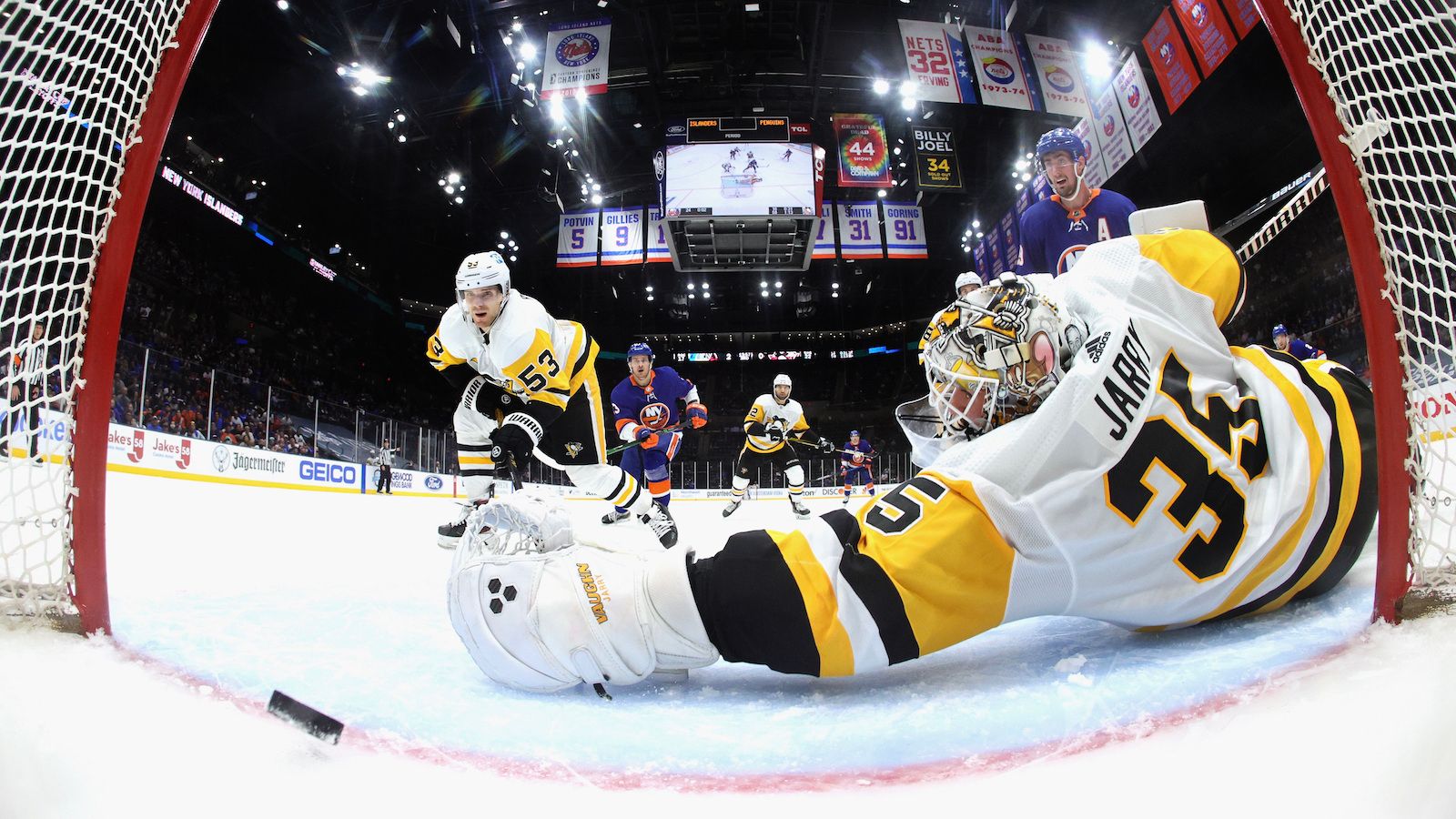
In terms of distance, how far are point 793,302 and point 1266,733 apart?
2319cm

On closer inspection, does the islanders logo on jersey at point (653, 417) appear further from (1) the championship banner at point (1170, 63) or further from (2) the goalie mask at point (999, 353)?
(1) the championship banner at point (1170, 63)

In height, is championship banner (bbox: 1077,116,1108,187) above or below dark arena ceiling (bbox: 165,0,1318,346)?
below

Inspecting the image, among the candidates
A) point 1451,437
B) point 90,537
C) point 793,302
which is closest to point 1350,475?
point 1451,437

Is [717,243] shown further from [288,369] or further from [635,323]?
[635,323]

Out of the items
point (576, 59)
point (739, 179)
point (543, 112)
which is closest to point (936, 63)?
point (739, 179)

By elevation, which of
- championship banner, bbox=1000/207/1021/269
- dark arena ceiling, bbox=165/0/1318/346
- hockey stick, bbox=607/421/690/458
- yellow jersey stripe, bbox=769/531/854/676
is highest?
dark arena ceiling, bbox=165/0/1318/346

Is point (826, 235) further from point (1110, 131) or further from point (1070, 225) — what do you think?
point (1070, 225)

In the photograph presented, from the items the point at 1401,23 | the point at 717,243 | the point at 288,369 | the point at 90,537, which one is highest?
the point at 717,243

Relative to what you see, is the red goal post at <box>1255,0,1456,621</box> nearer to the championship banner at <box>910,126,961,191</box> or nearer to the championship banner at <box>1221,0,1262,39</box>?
the championship banner at <box>1221,0,1262,39</box>

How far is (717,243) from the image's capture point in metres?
10.7

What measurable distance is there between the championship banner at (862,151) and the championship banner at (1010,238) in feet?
7.73

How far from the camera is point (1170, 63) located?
7.24 metres

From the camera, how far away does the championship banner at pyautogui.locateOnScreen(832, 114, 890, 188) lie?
1064 cm

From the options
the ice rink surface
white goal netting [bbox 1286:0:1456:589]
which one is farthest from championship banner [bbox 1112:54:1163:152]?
the ice rink surface
